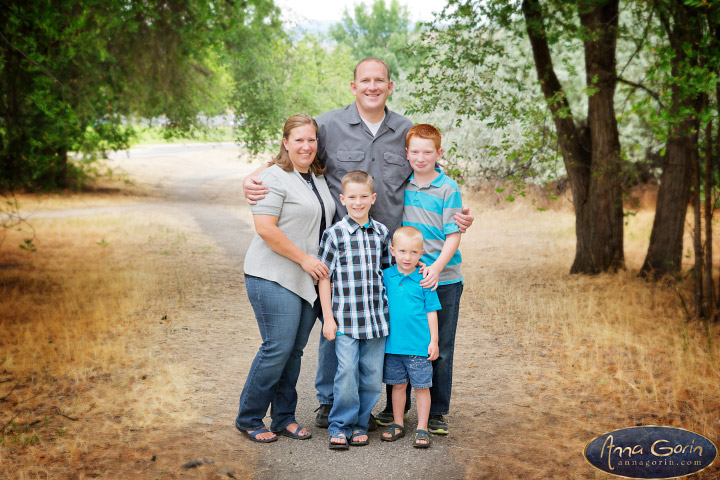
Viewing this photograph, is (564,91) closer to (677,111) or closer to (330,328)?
(677,111)

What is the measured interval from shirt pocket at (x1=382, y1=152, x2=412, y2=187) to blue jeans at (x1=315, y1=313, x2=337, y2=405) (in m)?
0.98

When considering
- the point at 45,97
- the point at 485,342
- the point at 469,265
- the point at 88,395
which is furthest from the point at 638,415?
the point at 469,265

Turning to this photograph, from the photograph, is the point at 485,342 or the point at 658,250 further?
the point at 658,250

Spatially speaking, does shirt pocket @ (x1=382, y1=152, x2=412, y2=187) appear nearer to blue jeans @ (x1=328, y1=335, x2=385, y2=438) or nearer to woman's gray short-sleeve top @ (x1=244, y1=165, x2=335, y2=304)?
woman's gray short-sleeve top @ (x1=244, y1=165, x2=335, y2=304)

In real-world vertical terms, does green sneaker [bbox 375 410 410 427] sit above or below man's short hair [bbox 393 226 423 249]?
below

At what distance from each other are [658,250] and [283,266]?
7424 mm

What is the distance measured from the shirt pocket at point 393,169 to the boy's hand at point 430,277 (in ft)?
1.88

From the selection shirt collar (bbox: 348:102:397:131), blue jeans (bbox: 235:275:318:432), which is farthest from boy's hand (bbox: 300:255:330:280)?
shirt collar (bbox: 348:102:397:131)

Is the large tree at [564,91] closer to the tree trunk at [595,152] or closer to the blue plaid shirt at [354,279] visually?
the tree trunk at [595,152]

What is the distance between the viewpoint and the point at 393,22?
58.2 metres

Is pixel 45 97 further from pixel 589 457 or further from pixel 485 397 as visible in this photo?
pixel 589 457

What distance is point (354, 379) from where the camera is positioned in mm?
3963

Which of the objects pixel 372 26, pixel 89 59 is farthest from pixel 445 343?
pixel 372 26

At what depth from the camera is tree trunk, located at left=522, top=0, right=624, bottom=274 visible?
933 cm
